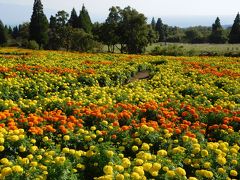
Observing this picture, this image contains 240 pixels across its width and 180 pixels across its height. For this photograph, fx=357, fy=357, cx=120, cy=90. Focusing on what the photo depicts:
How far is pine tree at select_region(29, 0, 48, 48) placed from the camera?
186 feet

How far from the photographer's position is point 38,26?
5697 cm

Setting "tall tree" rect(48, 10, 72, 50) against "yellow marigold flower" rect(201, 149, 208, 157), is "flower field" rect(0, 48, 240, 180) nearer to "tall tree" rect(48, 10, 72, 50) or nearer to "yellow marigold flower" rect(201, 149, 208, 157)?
"yellow marigold flower" rect(201, 149, 208, 157)

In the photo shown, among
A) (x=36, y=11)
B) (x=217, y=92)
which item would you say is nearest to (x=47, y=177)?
(x=217, y=92)

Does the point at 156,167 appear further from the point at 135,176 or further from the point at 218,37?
the point at 218,37

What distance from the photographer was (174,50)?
39.3m

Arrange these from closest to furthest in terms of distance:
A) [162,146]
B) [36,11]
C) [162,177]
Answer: [162,177] < [162,146] < [36,11]

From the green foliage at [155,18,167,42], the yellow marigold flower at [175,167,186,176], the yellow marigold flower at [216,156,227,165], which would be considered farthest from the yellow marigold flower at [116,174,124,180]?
the green foliage at [155,18,167,42]

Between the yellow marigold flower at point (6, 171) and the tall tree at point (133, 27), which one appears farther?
the tall tree at point (133, 27)

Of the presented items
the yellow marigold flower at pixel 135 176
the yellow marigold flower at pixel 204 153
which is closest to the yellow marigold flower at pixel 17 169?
the yellow marigold flower at pixel 135 176

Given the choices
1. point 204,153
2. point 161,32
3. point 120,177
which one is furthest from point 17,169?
point 161,32

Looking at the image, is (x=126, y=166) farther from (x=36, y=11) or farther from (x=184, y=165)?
(x=36, y=11)

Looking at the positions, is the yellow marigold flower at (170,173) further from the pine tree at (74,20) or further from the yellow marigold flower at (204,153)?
the pine tree at (74,20)

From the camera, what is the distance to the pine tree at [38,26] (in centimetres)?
5666

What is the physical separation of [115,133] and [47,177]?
2.47 meters
